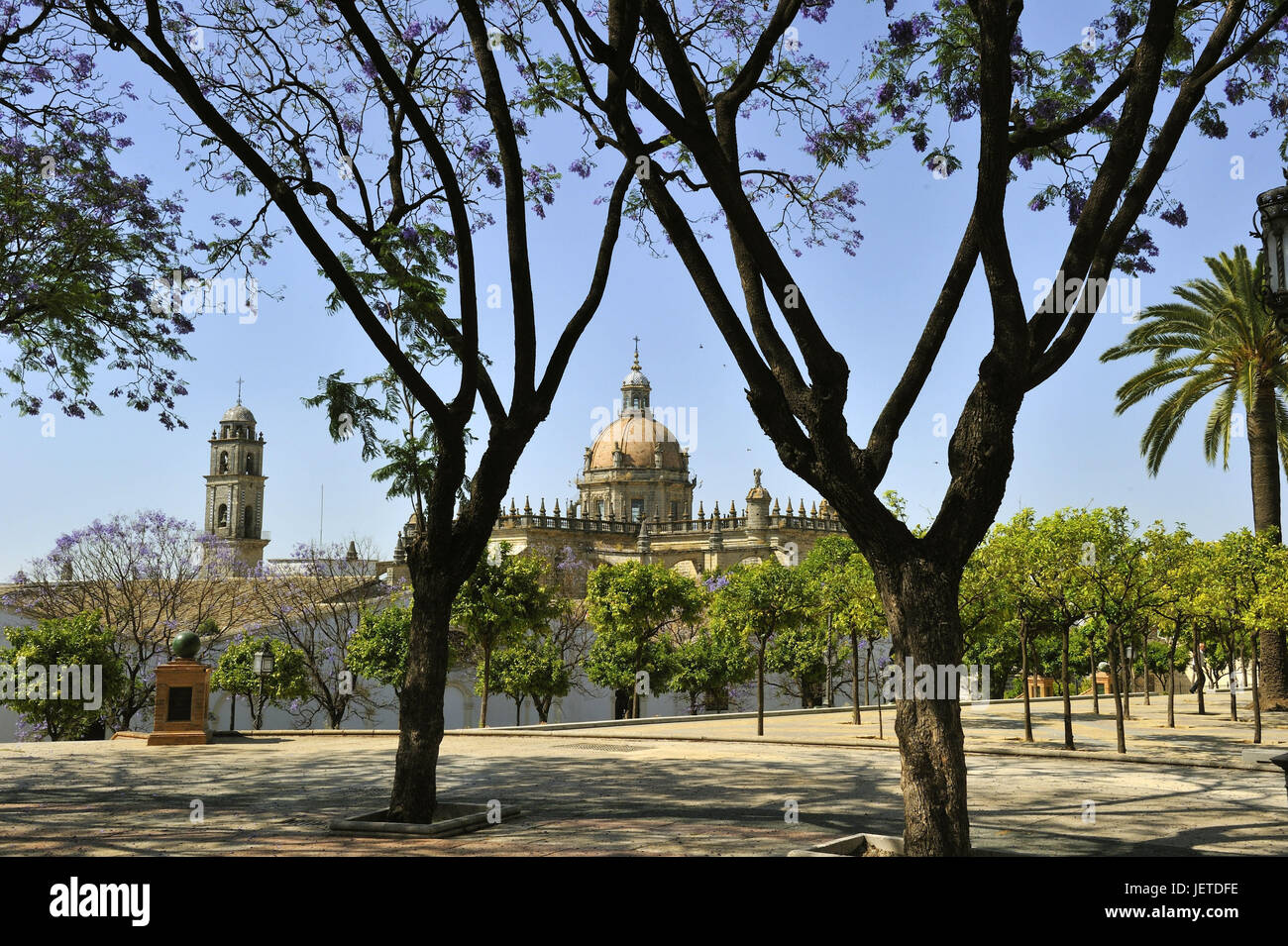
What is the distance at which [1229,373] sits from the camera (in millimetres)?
26484

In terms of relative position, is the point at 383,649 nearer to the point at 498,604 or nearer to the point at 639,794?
the point at 498,604

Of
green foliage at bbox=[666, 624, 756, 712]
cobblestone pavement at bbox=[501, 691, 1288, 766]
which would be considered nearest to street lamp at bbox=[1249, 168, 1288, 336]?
cobblestone pavement at bbox=[501, 691, 1288, 766]

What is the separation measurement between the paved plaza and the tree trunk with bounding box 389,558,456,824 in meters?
0.59

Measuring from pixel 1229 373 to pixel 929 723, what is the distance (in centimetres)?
2295

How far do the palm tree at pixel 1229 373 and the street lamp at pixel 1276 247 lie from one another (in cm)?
2054

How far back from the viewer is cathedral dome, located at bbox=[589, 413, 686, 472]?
106m

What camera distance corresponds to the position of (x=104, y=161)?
533 inches

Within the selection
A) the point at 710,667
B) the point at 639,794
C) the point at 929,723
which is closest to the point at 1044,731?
the point at 710,667

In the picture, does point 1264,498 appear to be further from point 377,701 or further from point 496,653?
point 377,701

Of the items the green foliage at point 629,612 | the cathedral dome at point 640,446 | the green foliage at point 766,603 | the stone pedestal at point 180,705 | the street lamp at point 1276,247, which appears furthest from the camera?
the cathedral dome at point 640,446

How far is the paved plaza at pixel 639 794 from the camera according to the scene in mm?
9055

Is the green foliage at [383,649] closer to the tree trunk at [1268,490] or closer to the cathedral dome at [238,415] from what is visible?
the tree trunk at [1268,490]

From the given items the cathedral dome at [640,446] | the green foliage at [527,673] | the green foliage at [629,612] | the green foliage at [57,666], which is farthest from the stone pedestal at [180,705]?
the cathedral dome at [640,446]
